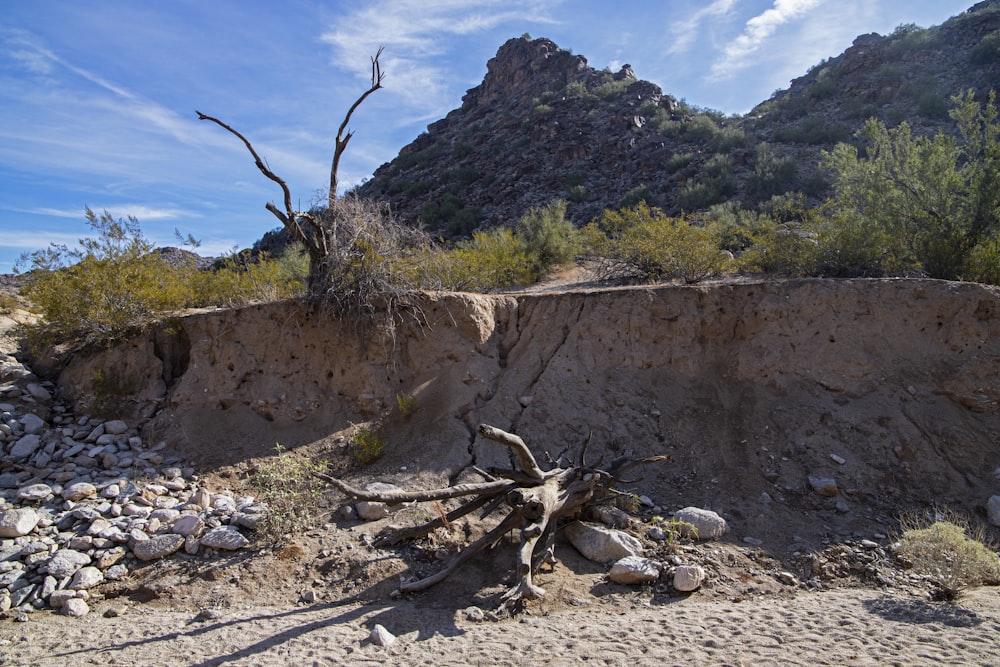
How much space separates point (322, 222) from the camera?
24.4 ft

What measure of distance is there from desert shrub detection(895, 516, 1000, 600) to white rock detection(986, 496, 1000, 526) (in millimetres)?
962

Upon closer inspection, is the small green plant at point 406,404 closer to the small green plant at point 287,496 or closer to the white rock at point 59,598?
the small green plant at point 287,496

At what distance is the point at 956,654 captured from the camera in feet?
11.7

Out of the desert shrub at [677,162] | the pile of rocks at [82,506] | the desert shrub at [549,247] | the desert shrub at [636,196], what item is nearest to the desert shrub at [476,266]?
the desert shrub at [549,247]

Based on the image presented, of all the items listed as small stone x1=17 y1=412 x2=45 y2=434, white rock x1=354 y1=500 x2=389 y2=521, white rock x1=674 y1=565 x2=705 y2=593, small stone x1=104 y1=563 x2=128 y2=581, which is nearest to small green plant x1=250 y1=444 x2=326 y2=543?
white rock x1=354 y1=500 x2=389 y2=521

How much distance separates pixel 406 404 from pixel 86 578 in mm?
3277

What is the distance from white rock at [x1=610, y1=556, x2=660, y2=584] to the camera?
15.5ft

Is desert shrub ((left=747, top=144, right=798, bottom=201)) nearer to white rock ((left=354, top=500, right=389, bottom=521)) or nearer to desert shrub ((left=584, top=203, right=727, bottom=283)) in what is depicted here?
desert shrub ((left=584, top=203, right=727, bottom=283))

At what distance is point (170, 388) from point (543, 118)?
83.0 ft

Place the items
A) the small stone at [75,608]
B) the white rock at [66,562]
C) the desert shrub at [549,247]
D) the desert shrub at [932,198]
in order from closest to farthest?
the small stone at [75,608], the white rock at [66,562], the desert shrub at [932,198], the desert shrub at [549,247]

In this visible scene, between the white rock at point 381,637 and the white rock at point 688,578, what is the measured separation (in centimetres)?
215

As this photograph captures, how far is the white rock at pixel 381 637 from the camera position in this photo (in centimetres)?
395

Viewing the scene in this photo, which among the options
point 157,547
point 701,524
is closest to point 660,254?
point 701,524

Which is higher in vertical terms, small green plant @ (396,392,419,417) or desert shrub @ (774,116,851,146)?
desert shrub @ (774,116,851,146)
